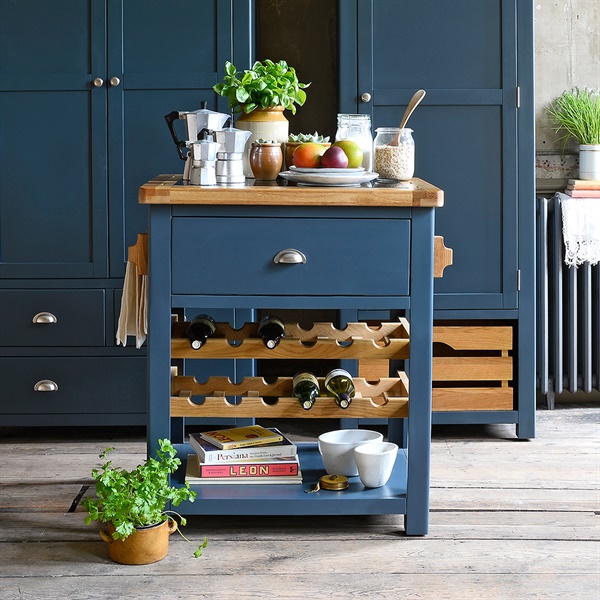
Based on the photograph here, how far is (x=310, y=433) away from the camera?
3.74 m

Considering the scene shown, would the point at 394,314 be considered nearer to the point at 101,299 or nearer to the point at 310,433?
the point at 310,433

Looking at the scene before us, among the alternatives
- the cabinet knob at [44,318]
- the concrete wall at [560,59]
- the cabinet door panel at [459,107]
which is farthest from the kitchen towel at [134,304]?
the concrete wall at [560,59]

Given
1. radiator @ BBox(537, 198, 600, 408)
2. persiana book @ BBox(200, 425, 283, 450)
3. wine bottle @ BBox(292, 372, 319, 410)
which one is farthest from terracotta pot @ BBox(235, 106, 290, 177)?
radiator @ BBox(537, 198, 600, 408)

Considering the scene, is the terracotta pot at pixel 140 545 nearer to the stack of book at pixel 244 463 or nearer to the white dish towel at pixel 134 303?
the stack of book at pixel 244 463

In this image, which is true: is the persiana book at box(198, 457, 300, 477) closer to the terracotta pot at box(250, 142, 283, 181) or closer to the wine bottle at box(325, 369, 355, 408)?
the wine bottle at box(325, 369, 355, 408)

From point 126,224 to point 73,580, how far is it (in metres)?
1.50

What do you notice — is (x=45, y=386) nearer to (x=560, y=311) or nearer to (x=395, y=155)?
(x=395, y=155)

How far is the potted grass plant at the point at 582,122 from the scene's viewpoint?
405 centimetres

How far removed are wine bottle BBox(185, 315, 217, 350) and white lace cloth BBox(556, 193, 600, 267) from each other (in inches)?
69.1

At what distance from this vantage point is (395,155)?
275cm

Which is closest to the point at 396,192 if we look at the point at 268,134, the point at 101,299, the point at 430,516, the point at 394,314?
the point at 268,134

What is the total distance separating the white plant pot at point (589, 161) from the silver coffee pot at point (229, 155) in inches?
75.1

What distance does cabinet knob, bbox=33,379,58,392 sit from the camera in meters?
3.55

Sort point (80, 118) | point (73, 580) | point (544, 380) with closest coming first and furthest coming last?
1. point (73, 580)
2. point (80, 118)
3. point (544, 380)
